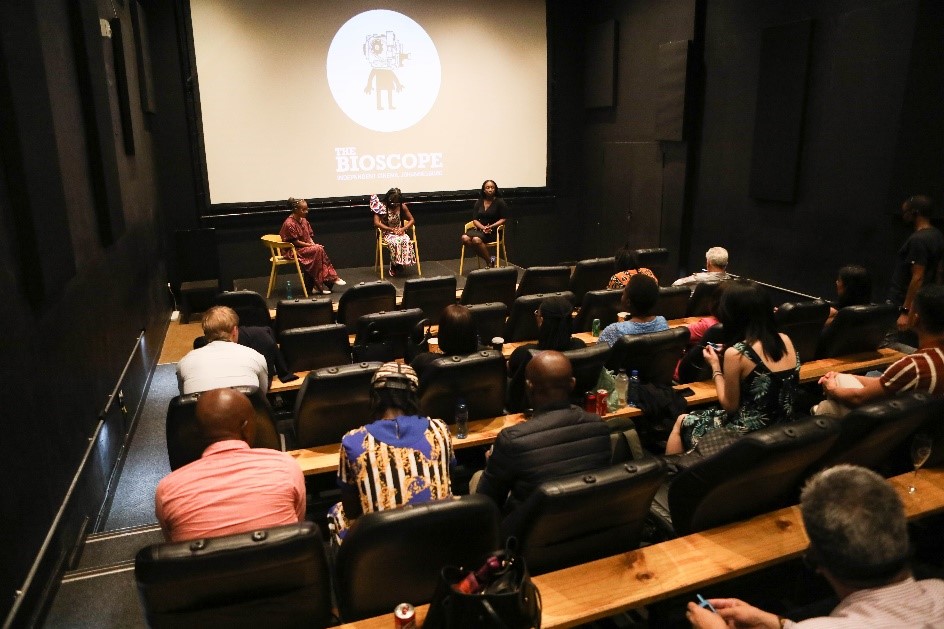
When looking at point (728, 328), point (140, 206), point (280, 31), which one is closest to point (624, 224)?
point (280, 31)

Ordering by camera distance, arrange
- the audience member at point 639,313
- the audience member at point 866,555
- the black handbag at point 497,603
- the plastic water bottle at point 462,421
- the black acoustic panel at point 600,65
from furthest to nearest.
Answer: the black acoustic panel at point 600,65
the audience member at point 639,313
the plastic water bottle at point 462,421
the black handbag at point 497,603
the audience member at point 866,555

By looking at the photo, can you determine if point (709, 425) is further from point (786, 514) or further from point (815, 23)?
point (815, 23)

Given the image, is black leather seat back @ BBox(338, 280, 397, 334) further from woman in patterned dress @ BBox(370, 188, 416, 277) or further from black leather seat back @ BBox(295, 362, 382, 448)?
woman in patterned dress @ BBox(370, 188, 416, 277)

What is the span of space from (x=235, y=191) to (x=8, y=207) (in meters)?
6.33

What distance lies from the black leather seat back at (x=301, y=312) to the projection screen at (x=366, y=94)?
15.8ft

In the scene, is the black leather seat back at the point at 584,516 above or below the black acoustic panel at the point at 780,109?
below

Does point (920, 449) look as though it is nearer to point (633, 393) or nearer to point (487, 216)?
point (633, 393)

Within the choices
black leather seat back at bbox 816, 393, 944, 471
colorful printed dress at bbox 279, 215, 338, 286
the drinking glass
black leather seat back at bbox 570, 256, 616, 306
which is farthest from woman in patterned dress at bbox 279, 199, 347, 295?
the drinking glass

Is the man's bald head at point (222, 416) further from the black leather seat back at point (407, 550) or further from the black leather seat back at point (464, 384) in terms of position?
the black leather seat back at point (464, 384)

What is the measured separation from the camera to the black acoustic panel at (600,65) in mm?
9734

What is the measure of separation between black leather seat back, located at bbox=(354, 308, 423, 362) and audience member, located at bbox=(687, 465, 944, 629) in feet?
10.1

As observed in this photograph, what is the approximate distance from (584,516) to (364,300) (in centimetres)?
343

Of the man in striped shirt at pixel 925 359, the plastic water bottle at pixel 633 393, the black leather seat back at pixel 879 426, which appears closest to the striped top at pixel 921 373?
the man in striped shirt at pixel 925 359

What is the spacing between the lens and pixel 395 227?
889 cm
